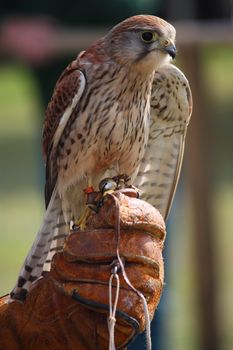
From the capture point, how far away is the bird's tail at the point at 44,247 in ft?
18.1

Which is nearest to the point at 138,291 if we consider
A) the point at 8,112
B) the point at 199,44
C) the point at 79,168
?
the point at 79,168

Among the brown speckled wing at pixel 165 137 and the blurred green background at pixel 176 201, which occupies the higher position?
the brown speckled wing at pixel 165 137

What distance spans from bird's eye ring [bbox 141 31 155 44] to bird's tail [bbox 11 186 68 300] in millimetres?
833

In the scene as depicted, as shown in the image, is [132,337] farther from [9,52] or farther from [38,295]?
[9,52]

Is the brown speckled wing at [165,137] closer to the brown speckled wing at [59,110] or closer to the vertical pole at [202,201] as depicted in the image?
the brown speckled wing at [59,110]

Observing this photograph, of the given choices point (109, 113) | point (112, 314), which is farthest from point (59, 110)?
point (112, 314)

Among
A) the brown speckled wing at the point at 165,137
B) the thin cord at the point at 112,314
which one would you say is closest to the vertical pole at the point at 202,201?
the brown speckled wing at the point at 165,137

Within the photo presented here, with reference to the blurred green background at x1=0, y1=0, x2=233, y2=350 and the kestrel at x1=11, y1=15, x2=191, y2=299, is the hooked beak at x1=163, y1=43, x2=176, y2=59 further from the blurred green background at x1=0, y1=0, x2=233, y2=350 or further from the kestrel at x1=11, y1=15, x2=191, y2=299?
the blurred green background at x1=0, y1=0, x2=233, y2=350

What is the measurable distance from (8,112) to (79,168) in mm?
17527

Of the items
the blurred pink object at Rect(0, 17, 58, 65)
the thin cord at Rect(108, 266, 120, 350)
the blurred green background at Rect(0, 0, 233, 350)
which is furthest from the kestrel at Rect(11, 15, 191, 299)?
the blurred pink object at Rect(0, 17, 58, 65)

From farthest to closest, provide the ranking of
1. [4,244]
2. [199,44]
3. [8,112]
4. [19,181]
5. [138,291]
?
[8,112] → [19,181] → [4,244] → [199,44] → [138,291]

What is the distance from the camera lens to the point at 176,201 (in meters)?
10.9

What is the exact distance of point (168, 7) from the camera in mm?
9836

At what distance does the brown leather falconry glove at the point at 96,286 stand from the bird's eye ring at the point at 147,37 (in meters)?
1.65
